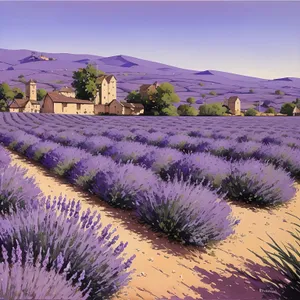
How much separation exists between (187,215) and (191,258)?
459 millimetres

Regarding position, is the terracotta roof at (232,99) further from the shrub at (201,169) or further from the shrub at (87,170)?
the shrub at (87,170)

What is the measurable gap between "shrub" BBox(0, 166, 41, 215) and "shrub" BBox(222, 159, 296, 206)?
292cm

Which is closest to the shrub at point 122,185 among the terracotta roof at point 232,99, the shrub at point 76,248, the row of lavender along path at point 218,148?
the shrub at point 76,248

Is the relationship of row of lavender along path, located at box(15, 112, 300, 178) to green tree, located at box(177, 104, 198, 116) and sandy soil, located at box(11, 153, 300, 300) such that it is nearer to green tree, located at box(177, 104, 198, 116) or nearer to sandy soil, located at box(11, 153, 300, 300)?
sandy soil, located at box(11, 153, 300, 300)

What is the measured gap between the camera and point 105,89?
6328 cm

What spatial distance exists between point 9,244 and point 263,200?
12.0 ft

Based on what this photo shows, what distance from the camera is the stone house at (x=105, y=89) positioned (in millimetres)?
59969

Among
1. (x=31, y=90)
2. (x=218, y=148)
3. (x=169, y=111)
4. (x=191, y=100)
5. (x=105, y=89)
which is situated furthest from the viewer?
(x=191, y=100)

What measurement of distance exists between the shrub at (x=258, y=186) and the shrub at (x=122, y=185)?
1.34 meters

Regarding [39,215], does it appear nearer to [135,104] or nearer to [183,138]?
[183,138]

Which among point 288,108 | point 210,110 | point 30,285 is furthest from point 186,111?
A: point 30,285

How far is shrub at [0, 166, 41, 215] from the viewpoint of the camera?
3.52 m

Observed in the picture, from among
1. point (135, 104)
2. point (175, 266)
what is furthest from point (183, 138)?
point (135, 104)

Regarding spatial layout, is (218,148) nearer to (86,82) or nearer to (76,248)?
(76,248)
